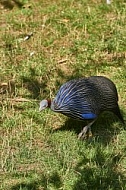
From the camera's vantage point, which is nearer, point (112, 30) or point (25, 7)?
point (112, 30)

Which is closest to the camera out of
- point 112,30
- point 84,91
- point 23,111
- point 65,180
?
point 65,180

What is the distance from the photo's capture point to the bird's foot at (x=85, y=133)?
5934 mm

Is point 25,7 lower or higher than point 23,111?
higher

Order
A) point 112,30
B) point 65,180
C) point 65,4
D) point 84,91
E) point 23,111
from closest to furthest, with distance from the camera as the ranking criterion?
point 65,180 → point 84,91 → point 23,111 → point 112,30 → point 65,4

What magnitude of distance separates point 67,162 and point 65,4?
3.93m

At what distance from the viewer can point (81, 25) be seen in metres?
8.27

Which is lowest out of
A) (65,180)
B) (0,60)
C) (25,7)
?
(65,180)

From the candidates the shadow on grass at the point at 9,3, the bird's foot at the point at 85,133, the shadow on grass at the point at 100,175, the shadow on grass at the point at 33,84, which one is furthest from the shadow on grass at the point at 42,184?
the shadow on grass at the point at 9,3

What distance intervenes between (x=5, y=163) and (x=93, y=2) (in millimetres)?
4117

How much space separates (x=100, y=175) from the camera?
5.31 meters

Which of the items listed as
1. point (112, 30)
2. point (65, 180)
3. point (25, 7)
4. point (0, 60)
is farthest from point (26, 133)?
point (25, 7)

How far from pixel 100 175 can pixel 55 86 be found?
6.50 feet

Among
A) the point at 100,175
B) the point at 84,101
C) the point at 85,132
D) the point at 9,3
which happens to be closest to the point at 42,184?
the point at 100,175

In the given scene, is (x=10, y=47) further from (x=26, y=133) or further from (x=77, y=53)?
(x=26, y=133)
